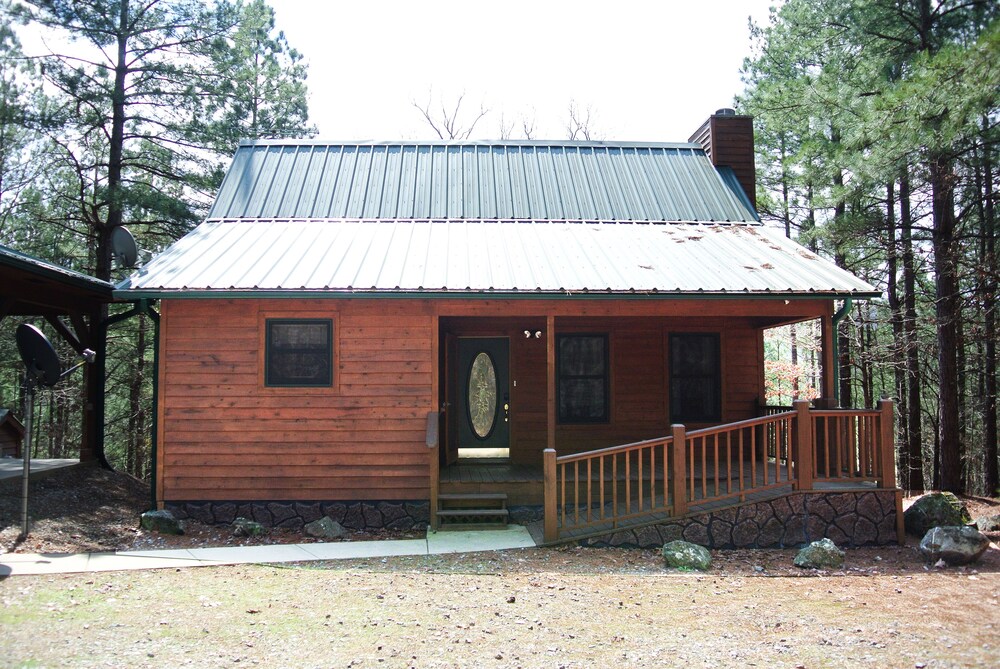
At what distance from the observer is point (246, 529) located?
8008 mm

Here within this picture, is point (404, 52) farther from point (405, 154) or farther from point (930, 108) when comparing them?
point (930, 108)

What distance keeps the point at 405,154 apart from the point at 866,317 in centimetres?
1253

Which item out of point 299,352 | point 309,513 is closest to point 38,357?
point 299,352

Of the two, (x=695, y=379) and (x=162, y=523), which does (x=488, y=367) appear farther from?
(x=162, y=523)

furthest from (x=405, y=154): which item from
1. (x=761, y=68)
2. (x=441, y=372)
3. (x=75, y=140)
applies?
(x=761, y=68)

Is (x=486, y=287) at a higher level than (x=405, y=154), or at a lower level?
lower

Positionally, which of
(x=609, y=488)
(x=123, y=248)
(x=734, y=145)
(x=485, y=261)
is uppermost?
(x=734, y=145)

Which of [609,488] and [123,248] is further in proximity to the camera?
[123,248]

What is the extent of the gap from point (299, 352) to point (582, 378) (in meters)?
3.94

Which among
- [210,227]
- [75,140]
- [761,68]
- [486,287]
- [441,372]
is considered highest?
[761,68]

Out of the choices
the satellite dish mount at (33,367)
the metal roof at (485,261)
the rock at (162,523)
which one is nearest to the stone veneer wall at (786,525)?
the metal roof at (485,261)

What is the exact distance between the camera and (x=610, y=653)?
4539 millimetres

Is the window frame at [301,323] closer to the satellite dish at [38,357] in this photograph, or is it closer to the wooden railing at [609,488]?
the satellite dish at [38,357]

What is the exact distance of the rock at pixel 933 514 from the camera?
8039 mm
